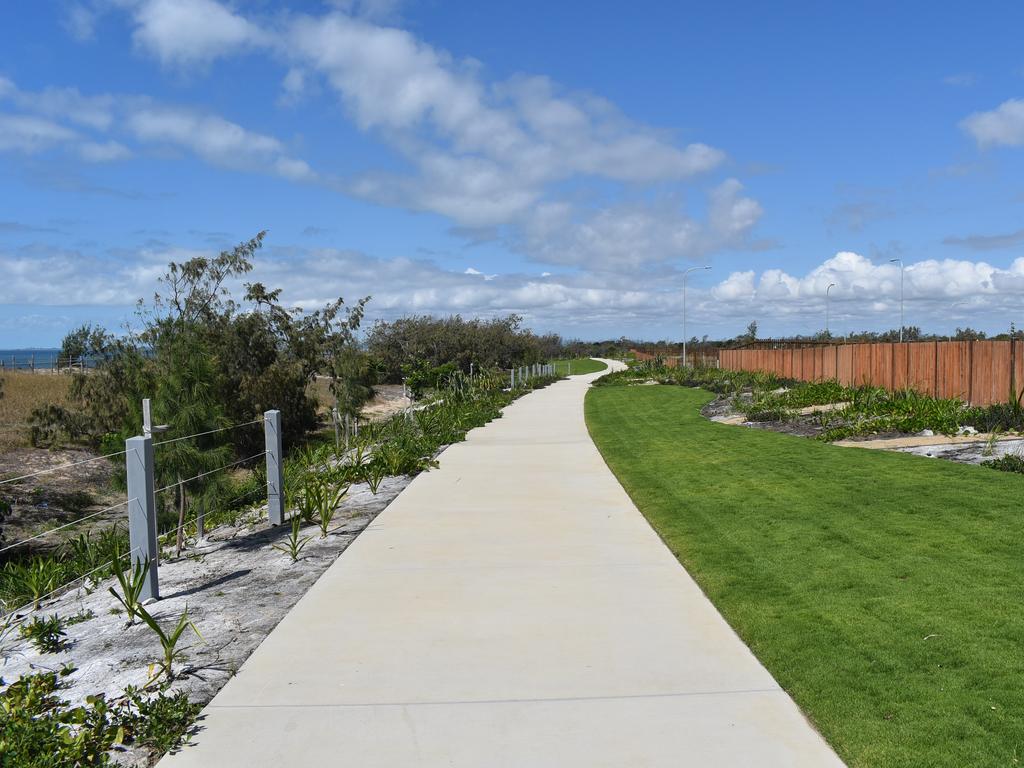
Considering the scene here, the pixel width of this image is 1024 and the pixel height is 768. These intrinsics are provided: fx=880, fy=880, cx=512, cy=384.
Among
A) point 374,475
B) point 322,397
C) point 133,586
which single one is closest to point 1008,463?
point 374,475

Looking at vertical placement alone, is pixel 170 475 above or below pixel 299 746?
above

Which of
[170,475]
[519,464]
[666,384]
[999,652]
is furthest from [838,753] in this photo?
[666,384]

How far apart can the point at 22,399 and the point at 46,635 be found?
1246 inches

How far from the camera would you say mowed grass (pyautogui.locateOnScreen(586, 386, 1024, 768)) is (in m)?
4.52

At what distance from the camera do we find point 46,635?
592cm

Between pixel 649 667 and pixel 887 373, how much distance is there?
65.8ft

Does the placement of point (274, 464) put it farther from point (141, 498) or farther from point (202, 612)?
point (202, 612)

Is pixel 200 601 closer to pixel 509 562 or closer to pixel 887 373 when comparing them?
pixel 509 562

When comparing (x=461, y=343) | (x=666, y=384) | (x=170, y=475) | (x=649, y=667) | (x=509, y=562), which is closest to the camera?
(x=649, y=667)

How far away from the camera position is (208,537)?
9.56m

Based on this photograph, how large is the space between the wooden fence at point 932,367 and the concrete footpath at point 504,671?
1263cm

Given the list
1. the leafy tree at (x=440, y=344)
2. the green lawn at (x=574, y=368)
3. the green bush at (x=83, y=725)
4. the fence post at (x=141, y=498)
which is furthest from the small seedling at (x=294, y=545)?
the green lawn at (x=574, y=368)

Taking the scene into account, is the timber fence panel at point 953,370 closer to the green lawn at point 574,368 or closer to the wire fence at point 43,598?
the wire fence at point 43,598

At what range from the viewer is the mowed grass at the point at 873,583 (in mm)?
4516
